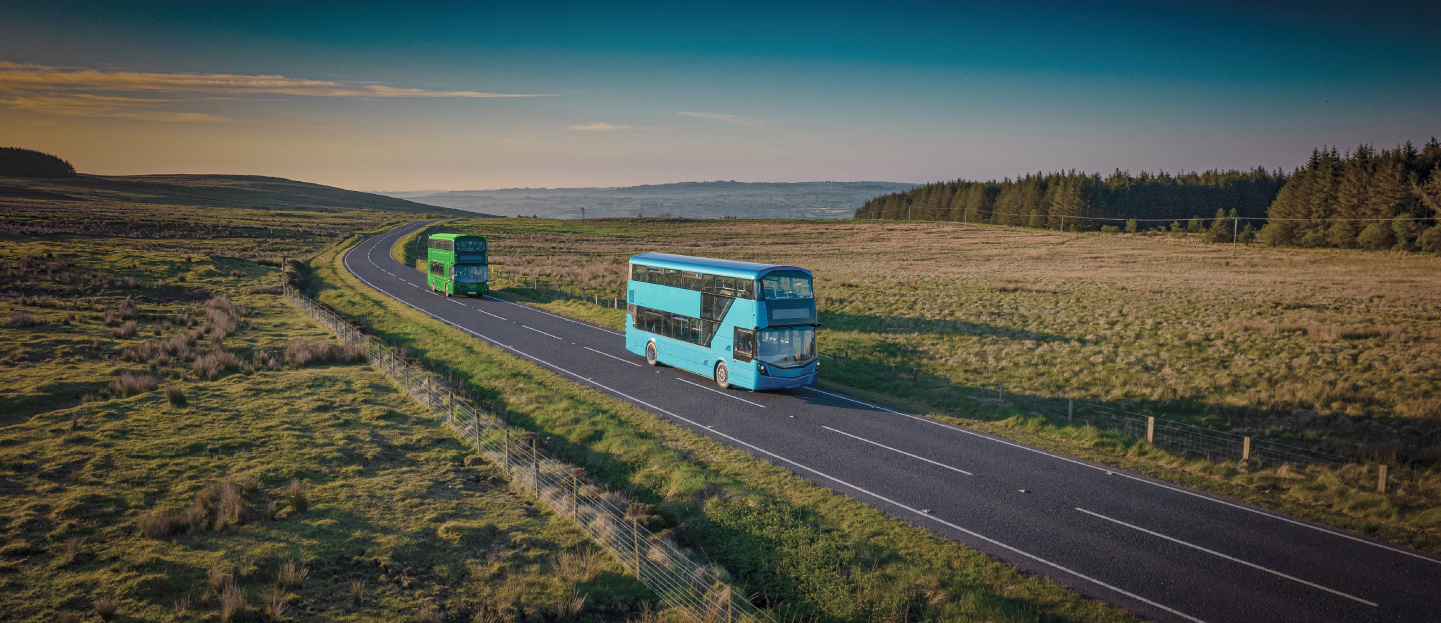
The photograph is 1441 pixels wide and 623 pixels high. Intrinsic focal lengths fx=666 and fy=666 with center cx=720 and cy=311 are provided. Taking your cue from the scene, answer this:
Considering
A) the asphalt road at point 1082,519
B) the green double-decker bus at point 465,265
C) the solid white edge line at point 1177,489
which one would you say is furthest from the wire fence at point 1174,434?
the green double-decker bus at point 465,265

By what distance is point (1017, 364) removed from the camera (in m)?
27.7

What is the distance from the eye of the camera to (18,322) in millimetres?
27812

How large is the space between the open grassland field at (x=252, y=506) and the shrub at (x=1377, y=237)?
3964 inches

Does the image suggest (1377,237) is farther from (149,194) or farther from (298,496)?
(149,194)

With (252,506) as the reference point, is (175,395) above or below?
above

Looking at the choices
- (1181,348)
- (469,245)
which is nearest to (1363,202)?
(1181,348)

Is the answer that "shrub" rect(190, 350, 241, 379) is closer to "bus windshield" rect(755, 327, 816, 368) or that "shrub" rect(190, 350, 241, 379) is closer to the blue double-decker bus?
the blue double-decker bus

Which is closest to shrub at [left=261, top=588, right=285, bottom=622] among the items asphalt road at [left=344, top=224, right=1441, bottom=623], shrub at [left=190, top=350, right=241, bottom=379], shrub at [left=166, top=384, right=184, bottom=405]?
asphalt road at [left=344, top=224, right=1441, bottom=623]

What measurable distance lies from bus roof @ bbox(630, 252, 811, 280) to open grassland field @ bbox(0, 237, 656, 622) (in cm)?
1032

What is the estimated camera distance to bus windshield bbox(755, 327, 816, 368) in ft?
72.8

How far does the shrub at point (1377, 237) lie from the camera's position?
75500 millimetres

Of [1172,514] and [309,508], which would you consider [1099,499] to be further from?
[309,508]

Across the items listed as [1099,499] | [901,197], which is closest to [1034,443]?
[1099,499]

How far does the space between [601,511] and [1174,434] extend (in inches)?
683
